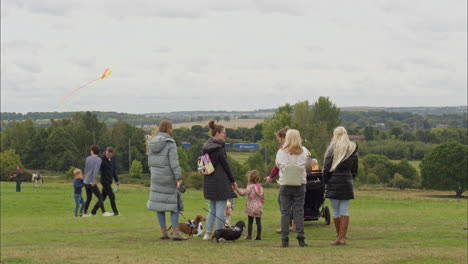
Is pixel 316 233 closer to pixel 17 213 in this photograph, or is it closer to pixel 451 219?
pixel 451 219

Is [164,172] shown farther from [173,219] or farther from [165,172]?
[173,219]

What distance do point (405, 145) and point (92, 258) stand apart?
476 feet

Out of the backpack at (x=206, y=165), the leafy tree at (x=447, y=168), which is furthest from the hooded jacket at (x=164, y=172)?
the leafy tree at (x=447, y=168)

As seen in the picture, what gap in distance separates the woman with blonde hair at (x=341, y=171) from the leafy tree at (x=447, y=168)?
2992 inches

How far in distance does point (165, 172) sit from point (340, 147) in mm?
3706

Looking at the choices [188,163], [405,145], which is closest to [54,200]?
[188,163]

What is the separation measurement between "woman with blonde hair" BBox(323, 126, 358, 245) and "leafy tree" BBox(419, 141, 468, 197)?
7600 centimetres

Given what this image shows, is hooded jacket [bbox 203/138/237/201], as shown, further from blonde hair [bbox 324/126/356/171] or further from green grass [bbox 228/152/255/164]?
green grass [bbox 228/152/255/164]

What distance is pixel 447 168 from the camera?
Answer: 284ft

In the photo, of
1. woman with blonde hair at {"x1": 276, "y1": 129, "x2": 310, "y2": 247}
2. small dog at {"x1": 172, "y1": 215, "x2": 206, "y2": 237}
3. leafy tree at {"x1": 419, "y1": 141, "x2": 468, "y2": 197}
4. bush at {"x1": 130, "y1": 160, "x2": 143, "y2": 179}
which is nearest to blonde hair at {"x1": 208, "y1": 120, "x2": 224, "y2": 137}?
woman with blonde hair at {"x1": 276, "y1": 129, "x2": 310, "y2": 247}

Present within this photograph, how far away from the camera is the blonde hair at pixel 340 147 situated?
42.0 feet

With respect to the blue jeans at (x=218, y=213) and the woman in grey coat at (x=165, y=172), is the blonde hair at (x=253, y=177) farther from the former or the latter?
the woman in grey coat at (x=165, y=172)

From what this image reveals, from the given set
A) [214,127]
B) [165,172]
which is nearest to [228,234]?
[165,172]

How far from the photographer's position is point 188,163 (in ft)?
326
